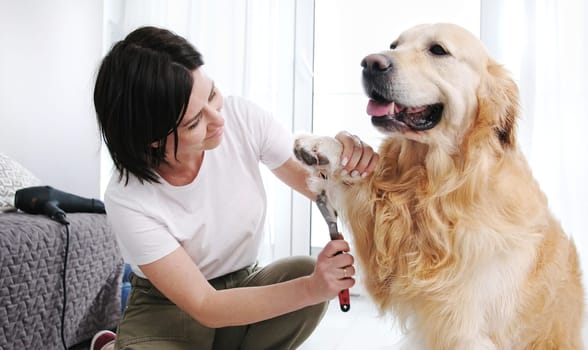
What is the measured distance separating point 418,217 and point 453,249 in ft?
0.31

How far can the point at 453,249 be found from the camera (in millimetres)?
1009

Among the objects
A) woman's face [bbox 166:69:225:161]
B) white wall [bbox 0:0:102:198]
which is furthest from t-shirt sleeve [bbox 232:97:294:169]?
white wall [bbox 0:0:102:198]

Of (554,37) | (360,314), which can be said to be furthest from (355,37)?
(360,314)

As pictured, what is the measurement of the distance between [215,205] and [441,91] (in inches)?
24.2

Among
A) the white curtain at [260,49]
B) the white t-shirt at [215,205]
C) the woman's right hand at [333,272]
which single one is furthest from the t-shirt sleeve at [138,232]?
the white curtain at [260,49]

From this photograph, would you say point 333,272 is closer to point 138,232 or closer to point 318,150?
point 318,150

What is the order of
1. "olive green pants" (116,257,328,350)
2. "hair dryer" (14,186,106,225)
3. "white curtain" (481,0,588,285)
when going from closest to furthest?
"olive green pants" (116,257,328,350), "hair dryer" (14,186,106,225), "white curtain" (481,0,588,285)

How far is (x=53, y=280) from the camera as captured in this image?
1.57 meters

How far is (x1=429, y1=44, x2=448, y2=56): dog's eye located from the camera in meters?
1.04

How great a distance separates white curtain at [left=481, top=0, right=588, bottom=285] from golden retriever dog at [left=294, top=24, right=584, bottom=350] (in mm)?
995

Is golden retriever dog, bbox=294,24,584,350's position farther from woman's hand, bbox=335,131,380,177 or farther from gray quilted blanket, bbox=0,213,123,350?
gray quilted blanket, bbox=0,213,123,350

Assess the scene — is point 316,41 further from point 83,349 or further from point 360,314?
point 83,349

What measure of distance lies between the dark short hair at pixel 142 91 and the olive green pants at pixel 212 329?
1.31ft

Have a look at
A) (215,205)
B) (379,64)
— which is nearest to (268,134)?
(215,205)
